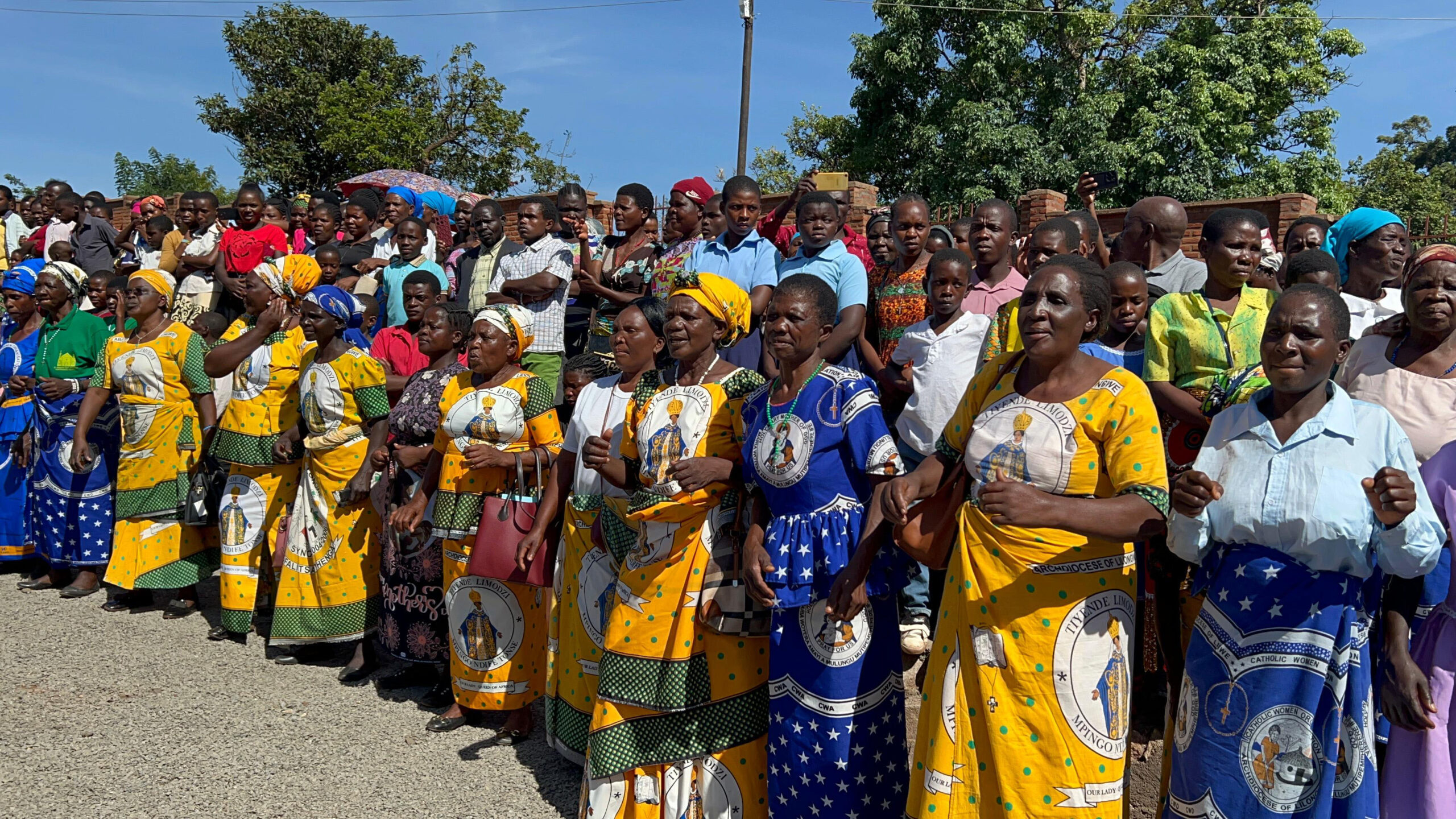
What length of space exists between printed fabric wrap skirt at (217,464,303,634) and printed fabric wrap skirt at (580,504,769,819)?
3.51m

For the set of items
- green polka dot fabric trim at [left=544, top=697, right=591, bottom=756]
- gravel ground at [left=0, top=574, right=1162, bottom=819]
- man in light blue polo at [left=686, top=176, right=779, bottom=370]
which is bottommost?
gravel ground at [left=0, top=574, right=1162, bottom=819]

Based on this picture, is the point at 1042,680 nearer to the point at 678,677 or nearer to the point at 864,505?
the point at 864,505

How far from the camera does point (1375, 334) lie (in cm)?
344

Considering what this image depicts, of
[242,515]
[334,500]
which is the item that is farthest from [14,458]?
[334,500]

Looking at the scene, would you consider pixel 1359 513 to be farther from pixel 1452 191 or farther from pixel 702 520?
pixel 1452 191

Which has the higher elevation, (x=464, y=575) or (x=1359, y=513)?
(x=1359, y=513)

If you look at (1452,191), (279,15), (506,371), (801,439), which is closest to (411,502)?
(506,371)

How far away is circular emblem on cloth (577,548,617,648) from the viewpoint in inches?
166

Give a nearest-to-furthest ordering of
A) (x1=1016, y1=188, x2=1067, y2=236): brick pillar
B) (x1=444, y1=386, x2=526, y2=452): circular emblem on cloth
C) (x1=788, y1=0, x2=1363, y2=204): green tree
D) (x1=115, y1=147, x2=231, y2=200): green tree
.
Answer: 1. (x1=444, y1=386, x2=526, y2=452): circular emblem on cloth
2. (x1=1016, y1=188, x2=1067, y2=236): brick pillar
3. (x1=788, y1=0, x2=1363, y2=204): green tree
4. (x1=115, y1=147, x2=231, y2=200): green tree

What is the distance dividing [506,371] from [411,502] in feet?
2.76

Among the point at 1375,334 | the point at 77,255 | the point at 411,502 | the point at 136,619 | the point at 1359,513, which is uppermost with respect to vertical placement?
the point at 77,255

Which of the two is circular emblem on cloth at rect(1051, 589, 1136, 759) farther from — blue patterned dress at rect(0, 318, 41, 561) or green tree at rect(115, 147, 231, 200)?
green tree at rect(115, 147, 231, 200)

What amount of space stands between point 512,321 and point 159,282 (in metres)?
3.73

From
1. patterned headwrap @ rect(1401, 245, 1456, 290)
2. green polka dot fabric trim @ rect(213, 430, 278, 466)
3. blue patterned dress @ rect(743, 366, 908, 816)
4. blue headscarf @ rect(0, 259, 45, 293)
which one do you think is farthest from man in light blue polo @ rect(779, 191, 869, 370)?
blue headscarf @ rect(0, 259, 45, 293)
